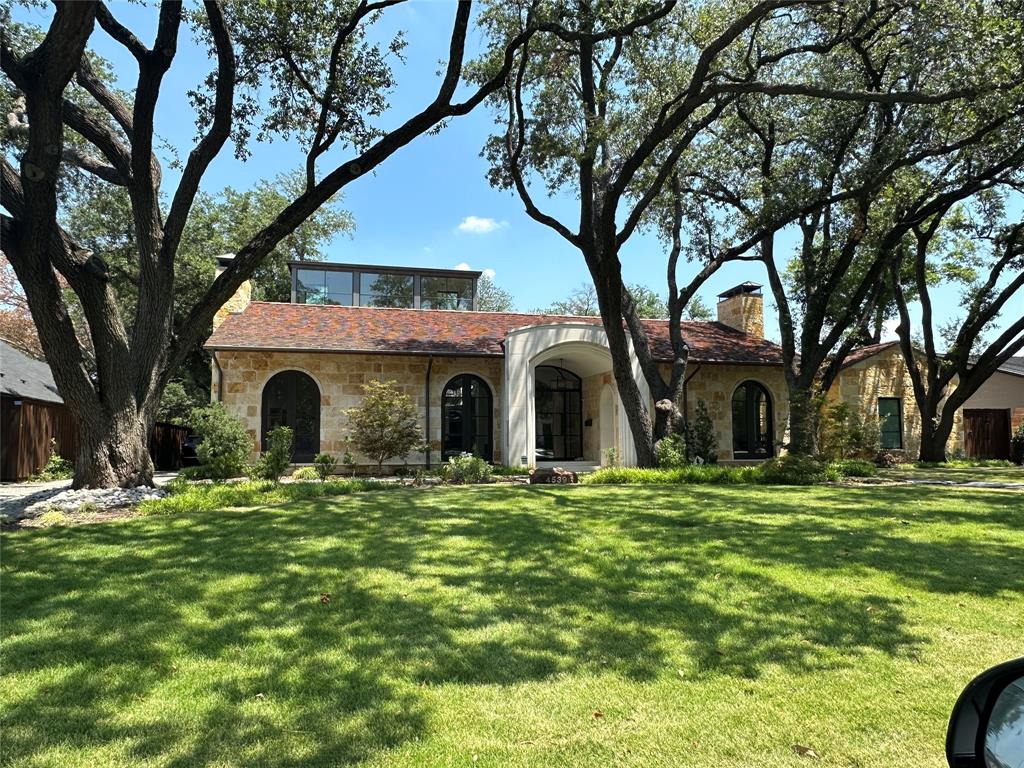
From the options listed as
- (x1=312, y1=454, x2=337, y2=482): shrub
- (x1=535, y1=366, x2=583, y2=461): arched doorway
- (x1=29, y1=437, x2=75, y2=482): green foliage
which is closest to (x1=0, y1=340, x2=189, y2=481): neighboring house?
(x1=29, y1=437, x2=75, y2=482): green foliage

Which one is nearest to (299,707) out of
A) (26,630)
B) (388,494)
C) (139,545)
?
(26,630)

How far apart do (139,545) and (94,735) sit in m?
4.23

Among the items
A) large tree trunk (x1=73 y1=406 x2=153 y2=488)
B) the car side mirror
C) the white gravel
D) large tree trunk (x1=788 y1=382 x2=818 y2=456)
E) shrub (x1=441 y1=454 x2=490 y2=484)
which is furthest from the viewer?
large tree trunk (x1=788 y1=382 x2=818 y2=456)

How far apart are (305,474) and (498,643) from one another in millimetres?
11961

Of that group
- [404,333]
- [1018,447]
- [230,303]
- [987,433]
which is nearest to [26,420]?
[230,303]

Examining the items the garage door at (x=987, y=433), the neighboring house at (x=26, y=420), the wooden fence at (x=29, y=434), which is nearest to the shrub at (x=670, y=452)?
the wooden fence at (x=29, y=434)

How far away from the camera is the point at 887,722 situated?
292 centimetres

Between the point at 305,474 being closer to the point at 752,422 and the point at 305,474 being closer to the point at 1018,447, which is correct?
the point at 752,422

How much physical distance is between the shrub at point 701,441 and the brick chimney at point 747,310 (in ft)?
20.8

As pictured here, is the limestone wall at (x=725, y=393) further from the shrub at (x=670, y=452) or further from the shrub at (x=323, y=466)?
the shrub at (x=323, y=466)

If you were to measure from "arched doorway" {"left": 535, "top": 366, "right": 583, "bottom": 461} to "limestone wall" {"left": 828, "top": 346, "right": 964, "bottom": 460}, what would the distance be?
871 cm

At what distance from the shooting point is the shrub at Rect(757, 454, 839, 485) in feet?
42.7

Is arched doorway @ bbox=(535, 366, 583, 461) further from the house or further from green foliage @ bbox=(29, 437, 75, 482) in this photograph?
green foliage @ bbox=(29, 437, 75, 482)

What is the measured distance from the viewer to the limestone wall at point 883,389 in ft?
68.4
